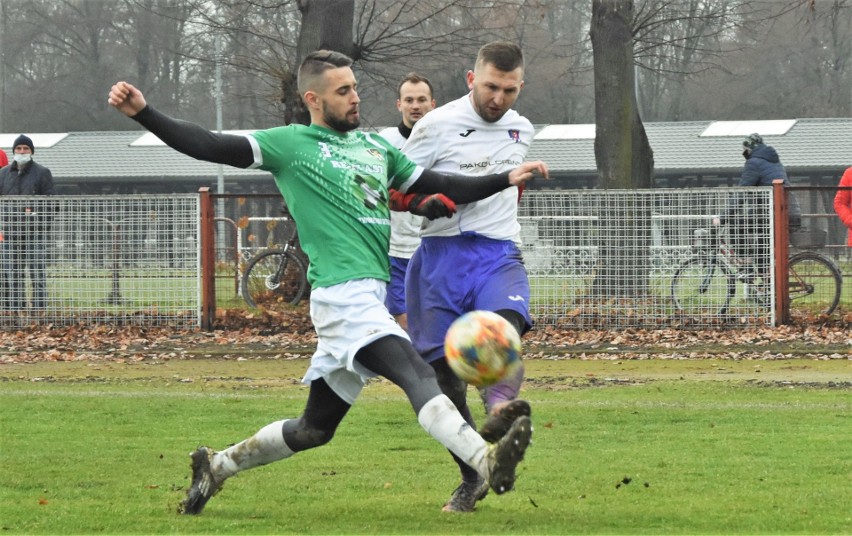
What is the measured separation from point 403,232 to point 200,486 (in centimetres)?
364

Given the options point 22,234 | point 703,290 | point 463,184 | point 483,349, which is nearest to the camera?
point 483,349

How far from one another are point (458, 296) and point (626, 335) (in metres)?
9.22

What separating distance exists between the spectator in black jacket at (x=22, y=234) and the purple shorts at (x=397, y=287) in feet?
27.6

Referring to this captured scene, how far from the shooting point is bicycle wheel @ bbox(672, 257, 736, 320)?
15906 mm

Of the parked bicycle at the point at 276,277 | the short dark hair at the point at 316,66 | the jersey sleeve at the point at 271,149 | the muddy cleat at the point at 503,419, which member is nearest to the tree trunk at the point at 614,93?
the parked bicycle at the point at 276,277

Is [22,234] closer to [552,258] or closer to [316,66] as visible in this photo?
[552,258]

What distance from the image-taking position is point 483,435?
568 centimetres

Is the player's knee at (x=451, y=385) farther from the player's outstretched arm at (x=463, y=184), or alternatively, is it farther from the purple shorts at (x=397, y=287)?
the purple shorts at (x=397, y=287)

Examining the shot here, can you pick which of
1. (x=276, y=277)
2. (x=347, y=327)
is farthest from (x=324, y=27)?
(x=347, y=327)

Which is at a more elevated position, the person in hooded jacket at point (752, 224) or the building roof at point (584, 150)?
the building roof at point (584, 150)

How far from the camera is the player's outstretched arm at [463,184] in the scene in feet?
21.6

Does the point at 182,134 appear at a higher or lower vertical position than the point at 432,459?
higher

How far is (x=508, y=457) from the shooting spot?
17.2 ft

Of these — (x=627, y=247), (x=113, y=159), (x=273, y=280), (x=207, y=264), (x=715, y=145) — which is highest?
(x=113, y=159)
